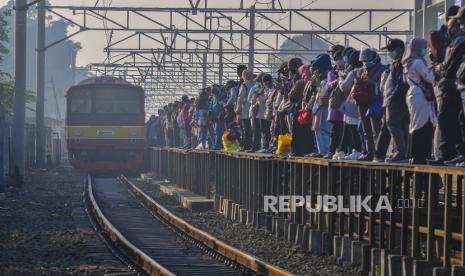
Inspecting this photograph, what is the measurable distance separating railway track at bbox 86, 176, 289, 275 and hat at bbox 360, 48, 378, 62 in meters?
2.74

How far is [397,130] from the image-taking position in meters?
12.4

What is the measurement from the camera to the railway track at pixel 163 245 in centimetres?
1295

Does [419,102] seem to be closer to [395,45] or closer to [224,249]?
[395,45]

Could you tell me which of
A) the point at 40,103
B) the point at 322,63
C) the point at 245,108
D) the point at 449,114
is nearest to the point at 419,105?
the point at 449,114

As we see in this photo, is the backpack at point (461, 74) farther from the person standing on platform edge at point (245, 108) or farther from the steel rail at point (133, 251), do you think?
the person standing on platform edge at point (245, 108)

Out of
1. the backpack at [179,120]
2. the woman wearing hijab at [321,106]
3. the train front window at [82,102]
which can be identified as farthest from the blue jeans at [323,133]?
the train front window at [82,102]

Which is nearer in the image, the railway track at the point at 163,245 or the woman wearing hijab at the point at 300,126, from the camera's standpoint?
the railway track at the point at 163,245

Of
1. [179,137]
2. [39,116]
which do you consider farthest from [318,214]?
[39,116]

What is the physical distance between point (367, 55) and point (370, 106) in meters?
0.61

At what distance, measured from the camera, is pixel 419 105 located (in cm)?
1160

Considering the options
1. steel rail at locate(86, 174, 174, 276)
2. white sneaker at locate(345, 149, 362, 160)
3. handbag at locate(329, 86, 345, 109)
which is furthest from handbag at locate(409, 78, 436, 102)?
steel rail at locate(86, 174, 174, 276)

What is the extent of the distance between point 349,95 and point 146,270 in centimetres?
342

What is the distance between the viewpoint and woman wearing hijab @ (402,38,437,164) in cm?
1157

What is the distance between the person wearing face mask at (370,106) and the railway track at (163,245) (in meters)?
2.04
